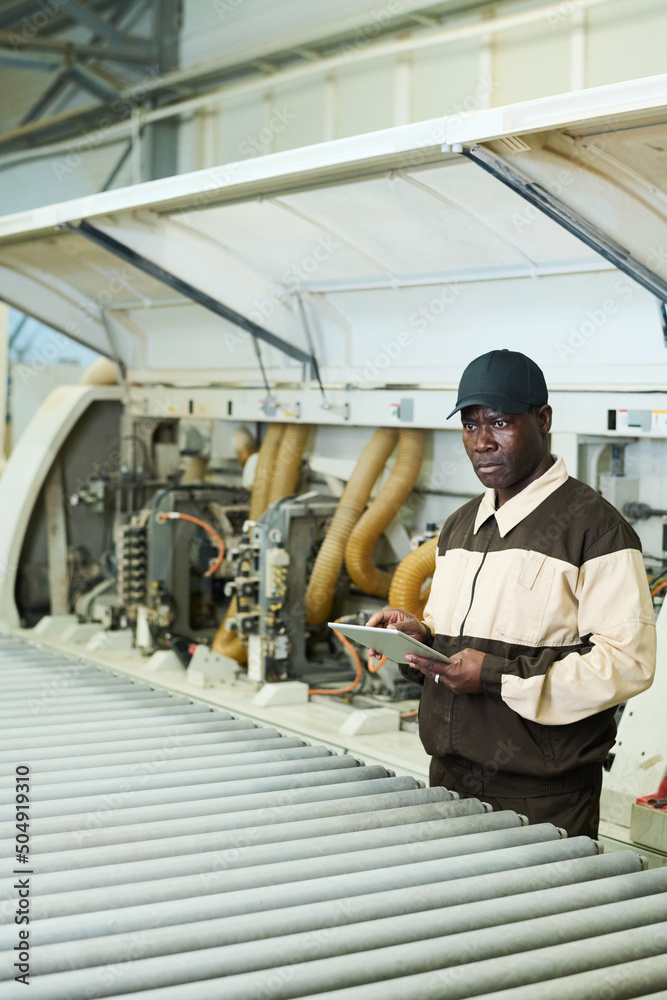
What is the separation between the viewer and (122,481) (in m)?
7.19

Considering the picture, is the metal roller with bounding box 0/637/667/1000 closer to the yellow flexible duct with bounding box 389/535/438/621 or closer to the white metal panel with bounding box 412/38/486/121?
the yellow flexible duct with bounding box 389/535/438/621

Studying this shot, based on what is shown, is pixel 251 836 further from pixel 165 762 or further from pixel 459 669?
pixel 459 669

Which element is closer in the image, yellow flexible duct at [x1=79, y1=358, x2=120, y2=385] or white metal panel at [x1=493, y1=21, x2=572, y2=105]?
white metal panel at [x1=493, y1=21, x2=572, y2=105]

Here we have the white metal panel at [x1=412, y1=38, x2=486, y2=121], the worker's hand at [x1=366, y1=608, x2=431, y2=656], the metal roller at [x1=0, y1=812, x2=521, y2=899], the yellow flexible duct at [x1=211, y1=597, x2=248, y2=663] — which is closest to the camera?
the metal roller at [x1=0, y1=812, x2=521, y2=899]

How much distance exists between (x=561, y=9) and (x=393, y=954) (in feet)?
20.3

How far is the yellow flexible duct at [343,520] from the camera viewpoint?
5617mm

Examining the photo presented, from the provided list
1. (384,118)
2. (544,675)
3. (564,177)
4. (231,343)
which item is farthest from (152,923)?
(384,118)

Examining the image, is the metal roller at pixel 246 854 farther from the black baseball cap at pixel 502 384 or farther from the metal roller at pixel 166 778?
the black baseball cap at pixel 502 384

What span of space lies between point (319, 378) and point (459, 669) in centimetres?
375

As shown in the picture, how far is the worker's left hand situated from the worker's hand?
6.3 inches

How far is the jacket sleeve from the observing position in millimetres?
2164

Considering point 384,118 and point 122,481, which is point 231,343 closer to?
point 122,481

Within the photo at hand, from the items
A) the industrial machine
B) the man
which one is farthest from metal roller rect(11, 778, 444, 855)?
the industrial machine

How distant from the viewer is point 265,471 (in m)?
6.42
